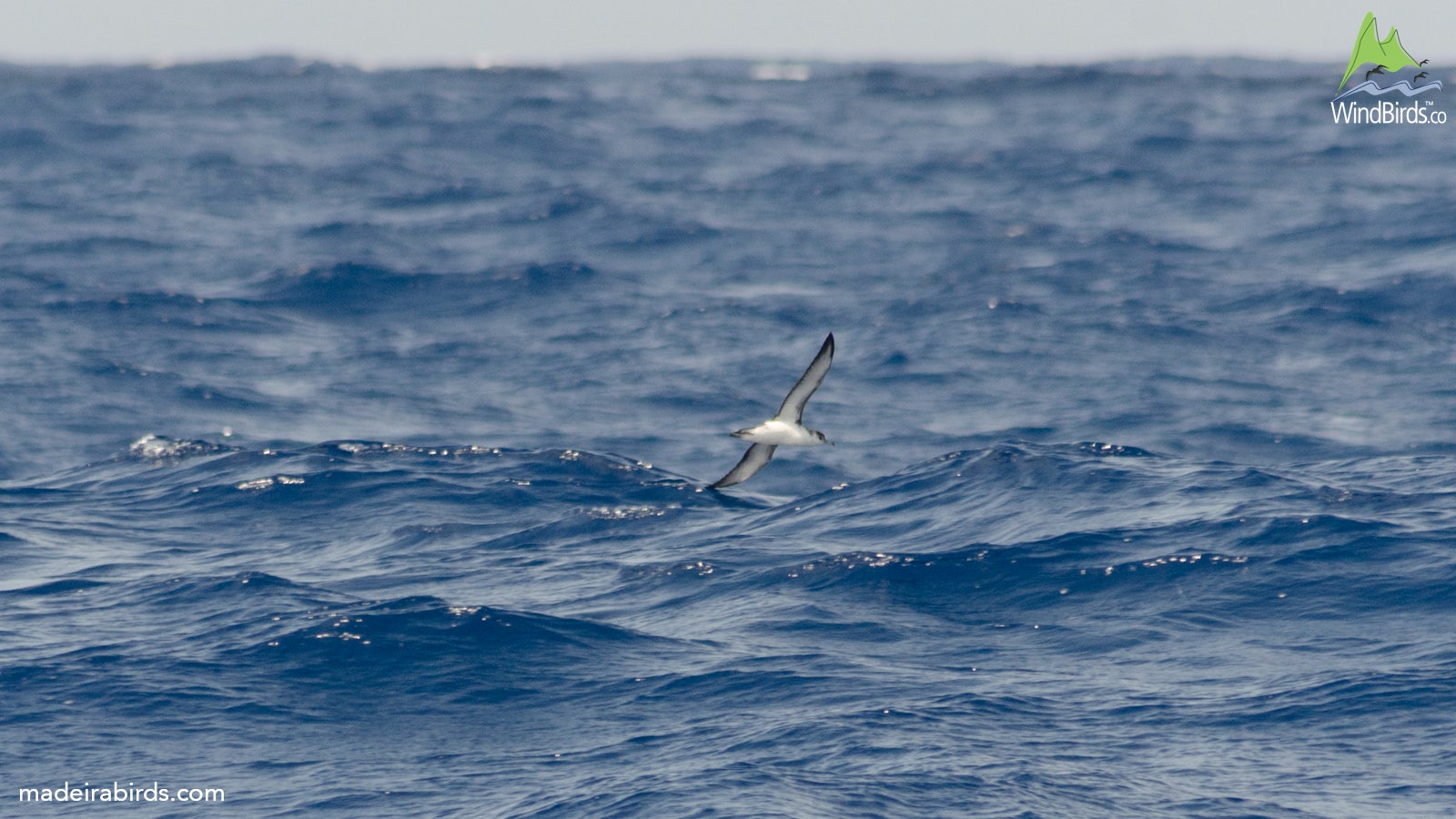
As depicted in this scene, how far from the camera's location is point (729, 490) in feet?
87.9

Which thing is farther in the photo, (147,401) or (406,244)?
(406,244)

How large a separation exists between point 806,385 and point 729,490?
866 cm

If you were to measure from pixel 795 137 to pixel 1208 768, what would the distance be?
193 ft

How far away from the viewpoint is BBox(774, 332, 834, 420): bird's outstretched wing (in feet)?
57.2

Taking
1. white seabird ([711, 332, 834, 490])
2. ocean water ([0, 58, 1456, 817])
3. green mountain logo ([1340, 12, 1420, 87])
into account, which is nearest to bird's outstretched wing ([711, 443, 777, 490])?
white seabird ([711, 332, 834, 490])

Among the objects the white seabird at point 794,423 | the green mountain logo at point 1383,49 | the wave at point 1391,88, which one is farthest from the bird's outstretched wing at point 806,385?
the wave at point 1391,88

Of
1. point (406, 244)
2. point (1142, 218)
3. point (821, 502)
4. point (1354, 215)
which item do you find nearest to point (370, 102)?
point (406, 244)

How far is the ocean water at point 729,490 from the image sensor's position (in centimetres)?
1584

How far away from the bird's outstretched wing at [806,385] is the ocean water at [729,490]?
237 cm

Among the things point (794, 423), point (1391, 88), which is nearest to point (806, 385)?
point (794, 423)

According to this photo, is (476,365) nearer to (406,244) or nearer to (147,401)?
(147,401)

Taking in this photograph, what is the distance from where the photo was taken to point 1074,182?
58031mm

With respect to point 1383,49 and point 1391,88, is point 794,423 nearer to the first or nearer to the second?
point 1383,49

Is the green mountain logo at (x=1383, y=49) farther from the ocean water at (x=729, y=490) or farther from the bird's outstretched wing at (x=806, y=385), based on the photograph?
the bird's outstretched wing at (x=806, y=385)
